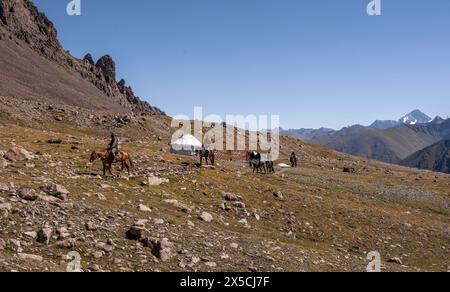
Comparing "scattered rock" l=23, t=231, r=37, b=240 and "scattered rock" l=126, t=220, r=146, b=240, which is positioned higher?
"scattered rock" l=23, t=231, r=37, b=240

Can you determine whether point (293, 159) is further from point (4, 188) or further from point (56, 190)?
point (4, 188)

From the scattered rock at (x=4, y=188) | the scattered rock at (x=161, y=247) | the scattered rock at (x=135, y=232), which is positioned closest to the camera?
the scattered rock at (x=161, y=247)

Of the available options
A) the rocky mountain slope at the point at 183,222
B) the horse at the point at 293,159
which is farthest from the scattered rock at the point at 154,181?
the horse at the point at 293,159

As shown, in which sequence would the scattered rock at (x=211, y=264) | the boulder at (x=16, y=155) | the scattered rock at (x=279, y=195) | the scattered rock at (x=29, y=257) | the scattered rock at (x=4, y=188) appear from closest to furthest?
the scattered rock at (x=29, y=257) → the scattered rock at (x=211, y=264) → the scattered rock at (x=4, y=188) → the boulder at (x=16, y=155) → the scattered rock at (x=279, y=195)

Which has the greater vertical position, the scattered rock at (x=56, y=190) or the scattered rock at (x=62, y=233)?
the scattered rock at (x=56, y=190)

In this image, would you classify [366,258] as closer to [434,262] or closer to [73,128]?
[434,262]

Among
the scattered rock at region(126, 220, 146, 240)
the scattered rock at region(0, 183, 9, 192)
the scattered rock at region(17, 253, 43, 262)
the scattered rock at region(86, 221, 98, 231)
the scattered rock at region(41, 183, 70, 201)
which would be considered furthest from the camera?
the scattered rock at region(41, 183, 70, 201)

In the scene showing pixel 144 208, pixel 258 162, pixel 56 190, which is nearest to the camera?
pixel 56 190

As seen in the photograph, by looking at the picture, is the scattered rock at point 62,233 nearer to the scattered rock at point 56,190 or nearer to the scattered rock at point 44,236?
the scattered rock at point 44,236

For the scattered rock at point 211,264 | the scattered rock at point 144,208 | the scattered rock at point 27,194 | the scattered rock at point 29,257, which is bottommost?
the scattered rock at point 211,264

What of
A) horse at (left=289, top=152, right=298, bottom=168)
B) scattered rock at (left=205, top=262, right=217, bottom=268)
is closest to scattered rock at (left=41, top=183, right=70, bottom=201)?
scattered rock at (left=205, top=262, right=217, bottom=268)

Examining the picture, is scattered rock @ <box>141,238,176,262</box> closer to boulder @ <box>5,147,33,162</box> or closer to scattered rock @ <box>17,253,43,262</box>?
scattered rock @ <box>17,253,43,262</box>

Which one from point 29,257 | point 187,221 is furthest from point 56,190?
point 29,257

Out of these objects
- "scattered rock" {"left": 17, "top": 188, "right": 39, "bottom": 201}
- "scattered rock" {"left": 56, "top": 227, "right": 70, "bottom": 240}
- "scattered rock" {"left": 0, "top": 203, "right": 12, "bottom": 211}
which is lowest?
"scattered rock" {"left": 56, "top": 227, "right": 70, "bottom": 240}
